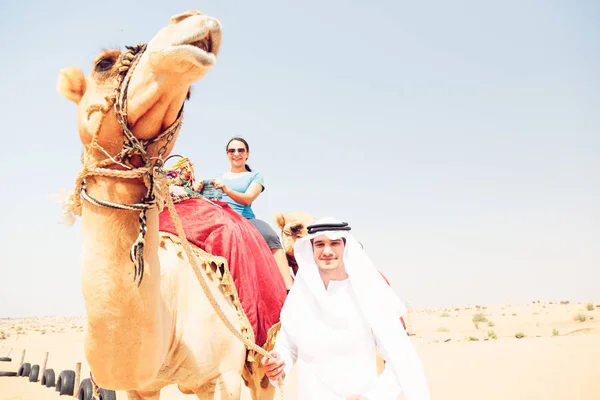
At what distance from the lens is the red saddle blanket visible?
3.76 m

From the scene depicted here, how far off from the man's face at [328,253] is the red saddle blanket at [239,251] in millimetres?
838

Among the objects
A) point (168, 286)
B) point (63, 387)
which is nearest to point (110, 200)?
point (168, 286)

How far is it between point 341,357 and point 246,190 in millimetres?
2421

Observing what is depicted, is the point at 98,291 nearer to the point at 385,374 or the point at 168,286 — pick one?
the point at 168,286

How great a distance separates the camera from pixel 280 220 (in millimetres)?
5766

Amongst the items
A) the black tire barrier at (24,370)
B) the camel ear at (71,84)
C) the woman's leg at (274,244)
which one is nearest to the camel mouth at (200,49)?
the camel ear at (71,84)

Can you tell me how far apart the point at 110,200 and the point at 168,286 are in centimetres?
109

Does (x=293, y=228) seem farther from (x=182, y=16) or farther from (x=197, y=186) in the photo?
(x=182, y=16)

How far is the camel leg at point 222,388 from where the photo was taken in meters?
3.30

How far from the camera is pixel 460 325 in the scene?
1219 inches

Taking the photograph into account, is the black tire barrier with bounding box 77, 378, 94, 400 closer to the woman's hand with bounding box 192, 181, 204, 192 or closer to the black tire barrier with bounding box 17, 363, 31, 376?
the woman's hand with bounding box 192, 181, 204, 192

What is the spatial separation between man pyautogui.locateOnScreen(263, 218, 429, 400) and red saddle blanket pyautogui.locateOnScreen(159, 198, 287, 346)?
0.68 metres

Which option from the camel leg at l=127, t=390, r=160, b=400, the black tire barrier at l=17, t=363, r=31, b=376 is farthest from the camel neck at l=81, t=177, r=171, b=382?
the black tire barrier at l=17, t=363, r=31, b=376

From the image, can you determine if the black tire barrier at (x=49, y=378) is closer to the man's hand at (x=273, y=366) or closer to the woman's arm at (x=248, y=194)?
the woman's arm at (x=248, y=194)
